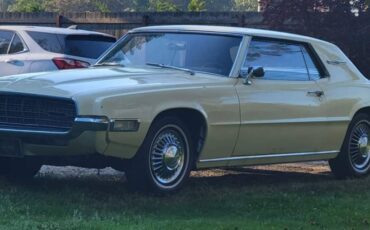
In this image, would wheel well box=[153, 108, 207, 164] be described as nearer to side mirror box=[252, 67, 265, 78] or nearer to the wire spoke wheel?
the wire spoke wheel

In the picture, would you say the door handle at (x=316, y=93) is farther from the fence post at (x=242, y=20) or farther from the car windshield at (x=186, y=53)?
the fence post at (x=242, y=20)

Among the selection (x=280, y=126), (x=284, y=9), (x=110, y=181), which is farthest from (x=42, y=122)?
(x=284, y=9)

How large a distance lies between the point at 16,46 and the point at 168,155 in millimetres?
6471

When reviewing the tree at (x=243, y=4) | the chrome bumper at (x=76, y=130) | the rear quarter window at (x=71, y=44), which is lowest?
the tree at (x=243, y=4)

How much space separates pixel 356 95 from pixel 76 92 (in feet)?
12.0

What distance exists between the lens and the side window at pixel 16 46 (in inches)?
521

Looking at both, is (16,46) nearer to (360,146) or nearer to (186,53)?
(186,53)

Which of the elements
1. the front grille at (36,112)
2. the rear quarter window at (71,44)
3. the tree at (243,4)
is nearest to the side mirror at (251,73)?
the front grille at (36,112)

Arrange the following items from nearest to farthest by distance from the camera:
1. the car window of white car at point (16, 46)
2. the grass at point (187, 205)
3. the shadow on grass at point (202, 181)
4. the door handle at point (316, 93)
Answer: the grass at point (187, 205)
the shadow on grass at point (202, 181)
the door handle at point (316, 93)
the car window of white car at point (16, 46)

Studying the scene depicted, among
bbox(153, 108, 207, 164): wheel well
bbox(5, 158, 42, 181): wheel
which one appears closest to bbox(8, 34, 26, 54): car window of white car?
bbox(5, 158, 42, 181): wheel

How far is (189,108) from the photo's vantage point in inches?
297

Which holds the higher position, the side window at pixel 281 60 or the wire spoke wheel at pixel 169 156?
the side window at pixel 281 60

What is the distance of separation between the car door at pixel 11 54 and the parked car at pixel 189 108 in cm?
438

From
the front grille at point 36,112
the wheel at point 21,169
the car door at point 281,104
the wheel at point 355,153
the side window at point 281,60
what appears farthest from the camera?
the wheel at point 355,153
